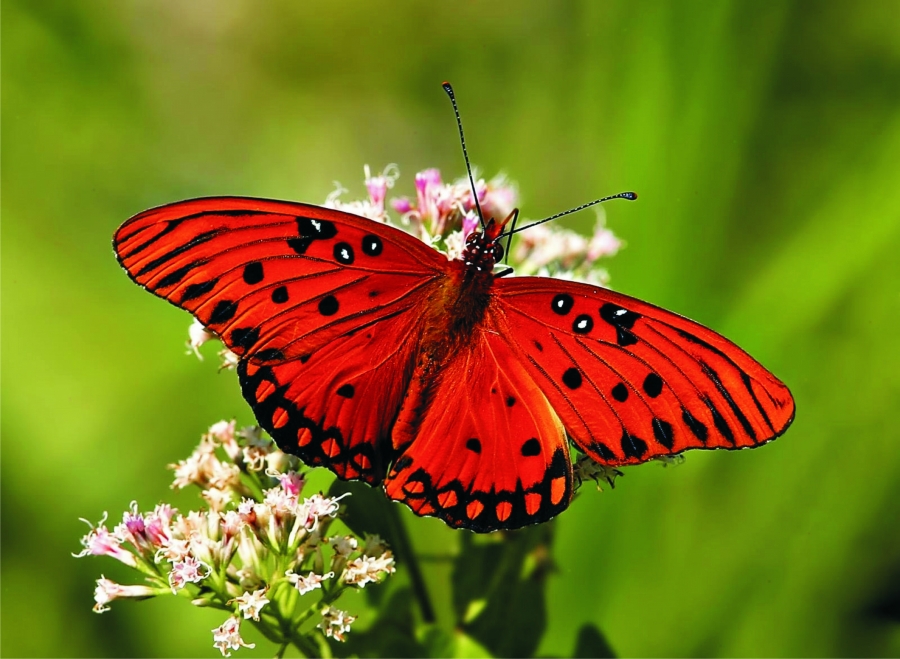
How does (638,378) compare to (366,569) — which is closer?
(638,378)

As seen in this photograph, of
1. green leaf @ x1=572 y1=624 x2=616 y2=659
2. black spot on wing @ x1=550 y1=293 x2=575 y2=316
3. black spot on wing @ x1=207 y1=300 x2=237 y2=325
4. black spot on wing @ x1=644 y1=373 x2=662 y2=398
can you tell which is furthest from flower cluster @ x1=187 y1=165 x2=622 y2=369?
green leaf @ x1=572 y1=624 x2=616 y2=659

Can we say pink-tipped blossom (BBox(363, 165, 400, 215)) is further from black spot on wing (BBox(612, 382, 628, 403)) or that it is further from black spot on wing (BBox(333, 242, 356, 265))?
black spot on wing (BBox(612, 382, 628, 403))

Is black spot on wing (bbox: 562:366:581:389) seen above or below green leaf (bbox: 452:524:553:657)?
above

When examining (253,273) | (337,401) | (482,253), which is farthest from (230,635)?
(482,253)

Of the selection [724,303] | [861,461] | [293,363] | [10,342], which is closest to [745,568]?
[861,461]

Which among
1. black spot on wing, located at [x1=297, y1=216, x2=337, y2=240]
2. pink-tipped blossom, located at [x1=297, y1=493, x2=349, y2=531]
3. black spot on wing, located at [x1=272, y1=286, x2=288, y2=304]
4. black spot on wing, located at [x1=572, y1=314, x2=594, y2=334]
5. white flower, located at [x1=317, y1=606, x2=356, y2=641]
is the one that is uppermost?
black spot on wing, located at [x1=297, y1=216, x2=337, y2=240]

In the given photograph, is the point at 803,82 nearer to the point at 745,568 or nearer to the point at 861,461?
the point at 861,461

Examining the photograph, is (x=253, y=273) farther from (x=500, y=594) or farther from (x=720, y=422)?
(x=500, y=594)
